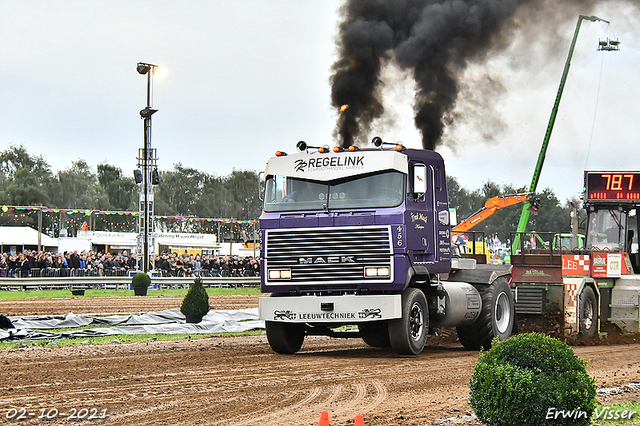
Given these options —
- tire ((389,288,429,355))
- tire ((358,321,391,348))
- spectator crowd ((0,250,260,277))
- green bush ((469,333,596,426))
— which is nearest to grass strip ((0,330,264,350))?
tire ((358,321,391,348))

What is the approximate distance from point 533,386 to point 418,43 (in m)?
12.1

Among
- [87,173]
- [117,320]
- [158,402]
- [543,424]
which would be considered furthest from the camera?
[87,173]

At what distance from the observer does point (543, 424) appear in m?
5.69

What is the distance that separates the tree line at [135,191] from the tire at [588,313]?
236 feet

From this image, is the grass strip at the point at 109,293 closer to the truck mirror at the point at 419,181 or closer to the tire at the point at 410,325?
the tire at the point at 410,325

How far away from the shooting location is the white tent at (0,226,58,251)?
158ft

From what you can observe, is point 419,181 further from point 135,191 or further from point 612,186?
point 135,191

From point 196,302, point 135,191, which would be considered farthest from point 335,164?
point 135,191

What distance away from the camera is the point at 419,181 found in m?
12.7

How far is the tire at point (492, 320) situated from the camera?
14414 millimetres

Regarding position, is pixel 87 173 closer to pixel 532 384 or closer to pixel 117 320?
pixel 117 320

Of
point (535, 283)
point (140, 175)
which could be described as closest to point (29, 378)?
point (535, 283)

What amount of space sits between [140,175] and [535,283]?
20296 millimetres

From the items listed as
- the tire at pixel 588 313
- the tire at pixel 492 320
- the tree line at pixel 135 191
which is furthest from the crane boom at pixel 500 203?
the tree line at pixel 135 191
